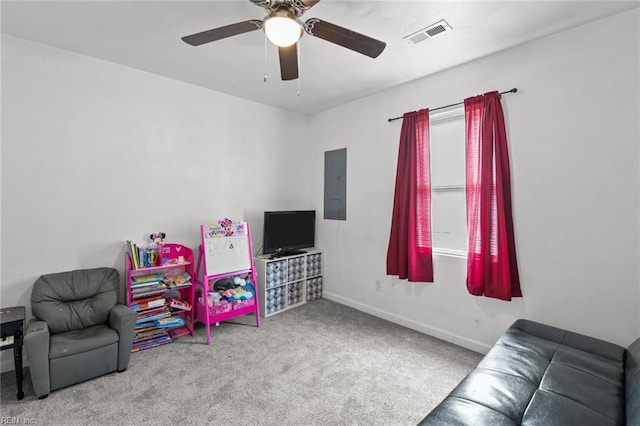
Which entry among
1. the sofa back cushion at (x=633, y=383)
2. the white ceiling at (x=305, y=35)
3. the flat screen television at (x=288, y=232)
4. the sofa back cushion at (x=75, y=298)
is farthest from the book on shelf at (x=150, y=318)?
the sofa back cushion at (x=633, y=383)

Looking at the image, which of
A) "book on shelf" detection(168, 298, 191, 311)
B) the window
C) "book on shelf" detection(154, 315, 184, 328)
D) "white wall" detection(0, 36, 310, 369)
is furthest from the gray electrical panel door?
"book on shelf" detection(154, 315, 184, 328)

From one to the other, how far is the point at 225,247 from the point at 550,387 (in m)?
2.95

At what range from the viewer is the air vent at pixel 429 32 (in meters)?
2.23

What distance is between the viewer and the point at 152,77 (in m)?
3.17

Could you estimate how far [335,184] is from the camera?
4.22 metres

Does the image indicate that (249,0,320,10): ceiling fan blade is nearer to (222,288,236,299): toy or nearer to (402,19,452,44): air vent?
(402,19,452,44): air vent

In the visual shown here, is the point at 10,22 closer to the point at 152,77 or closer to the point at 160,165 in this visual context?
the point at 152,77

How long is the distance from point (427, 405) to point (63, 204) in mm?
3461

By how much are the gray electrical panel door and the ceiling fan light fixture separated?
2463 mm

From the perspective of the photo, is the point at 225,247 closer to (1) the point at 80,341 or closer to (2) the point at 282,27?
(1) the point at 80,341

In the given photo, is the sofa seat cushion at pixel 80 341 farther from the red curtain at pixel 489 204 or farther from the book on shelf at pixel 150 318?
the red curtain at pixel 489 204

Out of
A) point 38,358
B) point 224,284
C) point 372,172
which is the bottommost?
point 38,358

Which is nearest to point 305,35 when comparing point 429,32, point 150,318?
point 429,32

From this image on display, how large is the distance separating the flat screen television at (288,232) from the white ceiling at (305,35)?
1.65 meters
